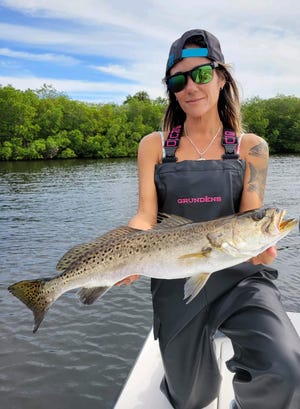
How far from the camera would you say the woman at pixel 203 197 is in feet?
9.74

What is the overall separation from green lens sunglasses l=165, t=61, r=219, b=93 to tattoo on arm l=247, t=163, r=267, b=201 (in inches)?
29.2

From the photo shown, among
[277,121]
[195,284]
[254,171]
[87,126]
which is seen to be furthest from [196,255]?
[277,121]

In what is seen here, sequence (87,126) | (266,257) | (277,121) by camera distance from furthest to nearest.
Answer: (277,121) < (87,126) < (266,257)

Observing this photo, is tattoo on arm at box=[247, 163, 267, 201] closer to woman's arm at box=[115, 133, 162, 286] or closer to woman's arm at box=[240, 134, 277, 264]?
woman's arm at box=[240, 134, 277, 264]

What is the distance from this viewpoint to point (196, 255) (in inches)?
110

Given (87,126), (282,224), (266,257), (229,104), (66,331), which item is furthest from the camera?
(87,126)

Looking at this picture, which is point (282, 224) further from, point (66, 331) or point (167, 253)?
point (66, 331)

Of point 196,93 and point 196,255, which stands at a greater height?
point 196,93

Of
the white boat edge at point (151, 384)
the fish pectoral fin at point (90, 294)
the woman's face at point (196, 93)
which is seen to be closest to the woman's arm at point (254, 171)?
the woman's face at point (196, 93)

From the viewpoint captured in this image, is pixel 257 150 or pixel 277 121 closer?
pixel 257 150

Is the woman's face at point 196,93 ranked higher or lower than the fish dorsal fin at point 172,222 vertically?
higher

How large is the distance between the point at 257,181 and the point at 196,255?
89 cm

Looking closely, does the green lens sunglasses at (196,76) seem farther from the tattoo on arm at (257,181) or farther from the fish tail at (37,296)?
the fish tail at (37,296)

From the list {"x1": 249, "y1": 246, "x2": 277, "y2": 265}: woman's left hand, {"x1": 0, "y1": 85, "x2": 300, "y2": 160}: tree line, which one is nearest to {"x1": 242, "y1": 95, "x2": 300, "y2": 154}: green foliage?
{"x1": 0, "y1": 85, "x2": 300, "y2": 160}: tree line
